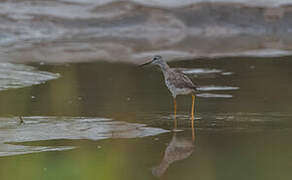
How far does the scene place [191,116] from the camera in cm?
898

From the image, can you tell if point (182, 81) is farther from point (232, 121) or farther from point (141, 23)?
point (141, 23)

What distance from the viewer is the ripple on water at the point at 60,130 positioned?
24.9 ft

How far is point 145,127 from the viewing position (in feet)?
27.3

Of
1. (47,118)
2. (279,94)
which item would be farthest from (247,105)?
(47,118)

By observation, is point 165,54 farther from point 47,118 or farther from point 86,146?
point 86,146

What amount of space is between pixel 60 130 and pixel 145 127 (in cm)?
84

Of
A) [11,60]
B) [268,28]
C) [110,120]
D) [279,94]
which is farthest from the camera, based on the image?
[268,28]

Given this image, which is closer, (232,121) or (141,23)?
(232,121)

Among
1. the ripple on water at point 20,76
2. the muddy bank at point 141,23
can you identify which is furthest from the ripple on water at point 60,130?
the muddy bank at point 141,23

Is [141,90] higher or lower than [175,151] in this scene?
higher

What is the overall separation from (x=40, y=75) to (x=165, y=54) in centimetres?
320

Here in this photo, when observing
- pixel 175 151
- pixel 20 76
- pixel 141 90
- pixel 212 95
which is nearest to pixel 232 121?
pixel 175 151

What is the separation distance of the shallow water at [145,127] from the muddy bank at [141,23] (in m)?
4.39

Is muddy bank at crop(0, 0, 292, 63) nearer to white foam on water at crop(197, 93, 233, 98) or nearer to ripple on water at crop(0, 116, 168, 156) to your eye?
white foam on water at crop(197, 93, 233, 98)
